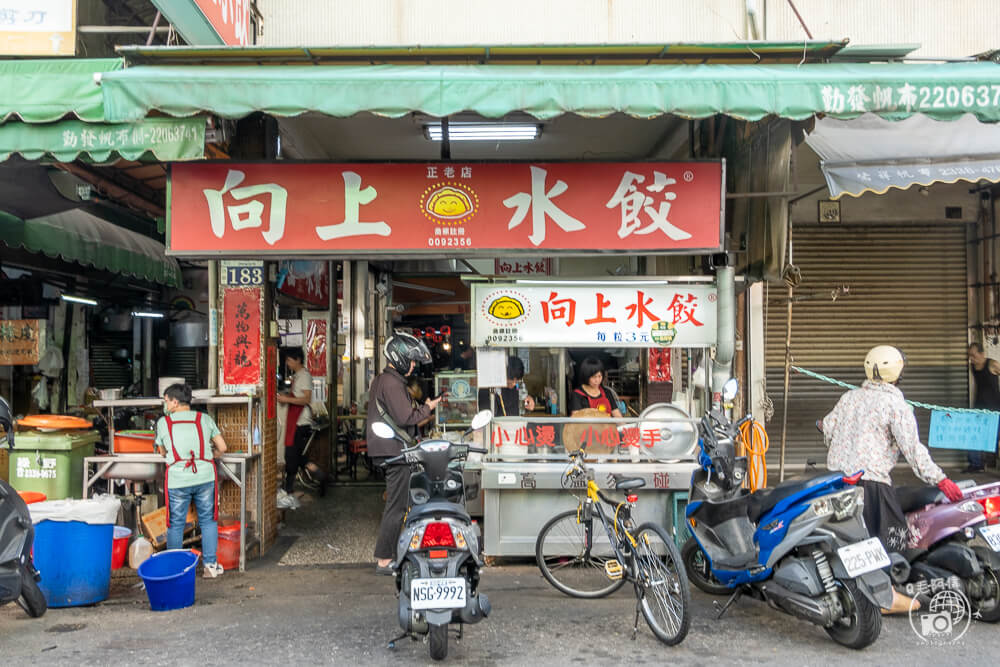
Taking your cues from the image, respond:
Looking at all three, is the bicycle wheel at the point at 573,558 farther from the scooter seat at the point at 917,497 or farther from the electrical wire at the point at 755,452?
the scooter seat at the point at 917,497

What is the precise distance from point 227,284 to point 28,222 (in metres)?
3.48

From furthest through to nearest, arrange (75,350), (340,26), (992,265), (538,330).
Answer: (75,350) → (992,265) → (340,26) → (538,330)

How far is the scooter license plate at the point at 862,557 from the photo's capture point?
4.23 meters

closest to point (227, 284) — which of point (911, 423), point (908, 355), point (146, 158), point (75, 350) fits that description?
point (146, 158)

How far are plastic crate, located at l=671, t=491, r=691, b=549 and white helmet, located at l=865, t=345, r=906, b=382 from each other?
186 centimetres

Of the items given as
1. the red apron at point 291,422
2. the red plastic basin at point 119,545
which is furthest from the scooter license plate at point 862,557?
the red apron at point 291,422

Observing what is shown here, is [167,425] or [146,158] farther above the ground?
[146,158]

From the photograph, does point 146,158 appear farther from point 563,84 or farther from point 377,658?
point 377,658

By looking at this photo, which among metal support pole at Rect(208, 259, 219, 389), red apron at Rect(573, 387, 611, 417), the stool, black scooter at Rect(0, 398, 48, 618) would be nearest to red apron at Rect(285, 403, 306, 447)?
the stool

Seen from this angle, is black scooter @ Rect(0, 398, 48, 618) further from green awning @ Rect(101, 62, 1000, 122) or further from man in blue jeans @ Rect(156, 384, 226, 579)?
green awning @ Rect(101, 62, 1000, 122)

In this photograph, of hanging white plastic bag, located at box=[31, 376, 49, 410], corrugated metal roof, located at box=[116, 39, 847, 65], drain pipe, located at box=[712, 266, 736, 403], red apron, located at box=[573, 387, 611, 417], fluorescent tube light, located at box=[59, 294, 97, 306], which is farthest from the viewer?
fluorescent tube light, located at box=[59, 294, 97, 306]

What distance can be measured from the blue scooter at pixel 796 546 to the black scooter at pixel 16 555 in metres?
4.54

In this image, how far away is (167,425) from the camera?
599 cm

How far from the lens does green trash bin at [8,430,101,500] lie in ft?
21.3
